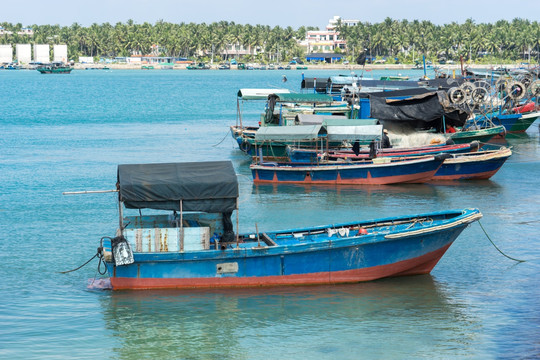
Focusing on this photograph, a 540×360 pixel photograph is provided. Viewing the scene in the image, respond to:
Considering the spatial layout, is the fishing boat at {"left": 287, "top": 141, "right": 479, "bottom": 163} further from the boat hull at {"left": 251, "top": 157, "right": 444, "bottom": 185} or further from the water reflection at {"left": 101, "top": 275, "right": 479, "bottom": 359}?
the water reflection at {"left": 101, "top": 275, "right": 479, "bottom": 359}

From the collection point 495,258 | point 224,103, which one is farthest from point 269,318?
point 224,103

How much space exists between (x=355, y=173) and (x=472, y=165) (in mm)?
5555

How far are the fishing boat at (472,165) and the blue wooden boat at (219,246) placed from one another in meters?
15.0

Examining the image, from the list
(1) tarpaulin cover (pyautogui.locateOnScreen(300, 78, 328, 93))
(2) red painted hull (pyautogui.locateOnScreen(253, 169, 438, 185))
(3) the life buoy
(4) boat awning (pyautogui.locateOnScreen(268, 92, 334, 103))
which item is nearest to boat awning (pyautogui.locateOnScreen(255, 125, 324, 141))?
(2) red painted hull (pyautogui.locateOnScreen(253, 169, 438, 185))

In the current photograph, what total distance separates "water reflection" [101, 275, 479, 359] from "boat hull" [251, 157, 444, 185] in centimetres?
1305

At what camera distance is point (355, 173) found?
33281 mm

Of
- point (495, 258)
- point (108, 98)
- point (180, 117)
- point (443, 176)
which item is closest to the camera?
point (495, 258)

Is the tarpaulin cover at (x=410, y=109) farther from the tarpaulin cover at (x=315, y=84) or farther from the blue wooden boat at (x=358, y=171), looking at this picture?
the tarpaulin cover at (x=315, y=84)

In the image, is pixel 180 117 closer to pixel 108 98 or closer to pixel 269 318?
pixel 108 98

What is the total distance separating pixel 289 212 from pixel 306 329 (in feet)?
40.3

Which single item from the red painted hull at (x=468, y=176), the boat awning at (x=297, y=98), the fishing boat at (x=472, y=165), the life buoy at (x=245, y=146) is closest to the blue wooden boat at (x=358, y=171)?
the fishing boat at (x=472, y=165)

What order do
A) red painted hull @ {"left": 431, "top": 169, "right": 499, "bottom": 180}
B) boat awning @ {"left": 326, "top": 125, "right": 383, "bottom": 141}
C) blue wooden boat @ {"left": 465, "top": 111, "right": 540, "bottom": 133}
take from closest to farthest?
boat awning @ {"left": 326, "top": 125, "right": 383, "bottom": 141} < red painted hull @ {"left": 431, "top": 169, "right": 499, "bottom": 180} < blue wooden boat @ {"left": 465, "top": 111, "right": 540, "bottom": 133}

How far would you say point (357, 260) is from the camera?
1931 cm

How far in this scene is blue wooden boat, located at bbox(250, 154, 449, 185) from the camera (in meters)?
33.0
